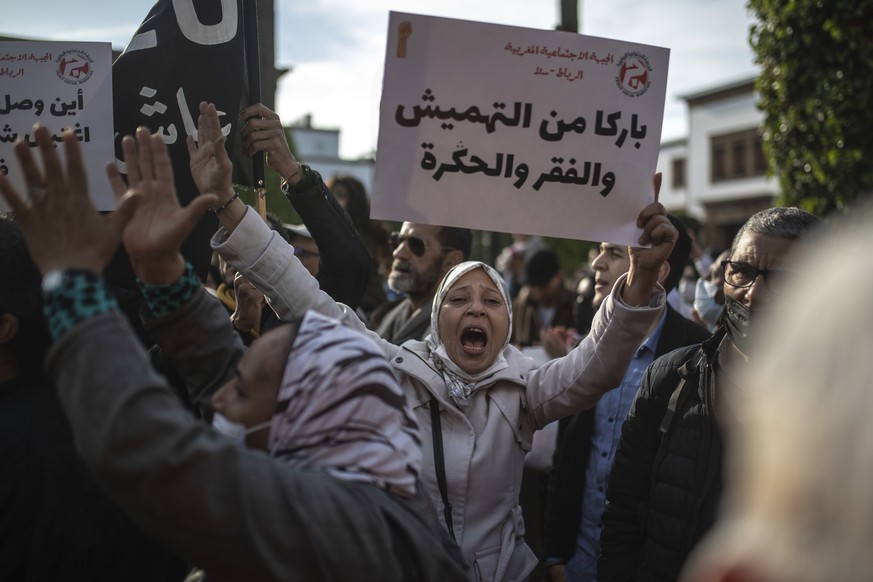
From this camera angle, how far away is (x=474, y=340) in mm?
2996

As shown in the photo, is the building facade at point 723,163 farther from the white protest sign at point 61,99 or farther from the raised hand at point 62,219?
the raised hand at point 62,219

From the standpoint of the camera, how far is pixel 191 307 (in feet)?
6.46

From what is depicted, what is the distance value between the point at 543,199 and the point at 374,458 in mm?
1459

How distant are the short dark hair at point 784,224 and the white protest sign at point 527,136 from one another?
40 cm

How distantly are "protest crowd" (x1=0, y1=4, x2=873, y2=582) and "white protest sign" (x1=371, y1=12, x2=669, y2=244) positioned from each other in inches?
9.6

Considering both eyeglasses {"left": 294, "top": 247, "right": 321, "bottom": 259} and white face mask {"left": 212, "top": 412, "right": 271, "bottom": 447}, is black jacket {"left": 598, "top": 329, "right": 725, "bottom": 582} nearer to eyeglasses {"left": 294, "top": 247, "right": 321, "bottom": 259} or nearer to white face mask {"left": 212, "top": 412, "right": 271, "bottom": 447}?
white face mask {"left": 212, "top": 412, "right": 271, "bottom": 447}

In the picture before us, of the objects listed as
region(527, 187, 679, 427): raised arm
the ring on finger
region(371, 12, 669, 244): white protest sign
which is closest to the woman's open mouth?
region(527, 187, 679, 427): raised arm

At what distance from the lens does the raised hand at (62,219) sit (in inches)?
60.5

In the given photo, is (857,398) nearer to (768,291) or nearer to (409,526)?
(409,526)

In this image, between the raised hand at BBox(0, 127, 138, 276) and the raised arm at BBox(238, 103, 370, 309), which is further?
the raised arm at BBox(238, 103, 370, 309)

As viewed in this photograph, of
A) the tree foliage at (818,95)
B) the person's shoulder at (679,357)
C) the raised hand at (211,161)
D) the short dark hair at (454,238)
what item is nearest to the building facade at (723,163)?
the tree foliage at (818,95)

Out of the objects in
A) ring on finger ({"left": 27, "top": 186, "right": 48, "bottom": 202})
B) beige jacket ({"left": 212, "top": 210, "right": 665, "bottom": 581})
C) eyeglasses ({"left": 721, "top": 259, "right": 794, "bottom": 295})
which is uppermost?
ring on finger ({"left": 27, "top": 186, "right": 48, "bottom": 202})

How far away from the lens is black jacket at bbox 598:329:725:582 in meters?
2.55

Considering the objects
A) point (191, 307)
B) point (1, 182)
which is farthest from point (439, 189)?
point (1, 182)
